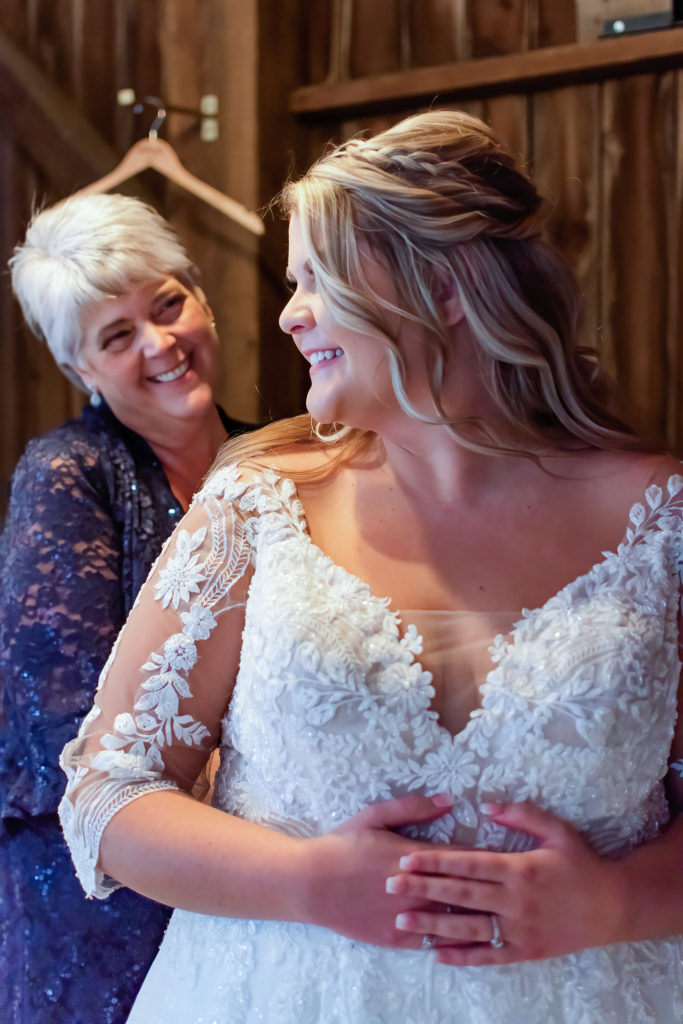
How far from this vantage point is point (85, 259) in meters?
2.04

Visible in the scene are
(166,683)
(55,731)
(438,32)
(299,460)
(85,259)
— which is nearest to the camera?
(166,683)

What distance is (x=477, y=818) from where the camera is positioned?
129 cm

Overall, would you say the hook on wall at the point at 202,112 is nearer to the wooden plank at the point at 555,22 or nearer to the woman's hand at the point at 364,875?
the wooden plank at the point at 555,22

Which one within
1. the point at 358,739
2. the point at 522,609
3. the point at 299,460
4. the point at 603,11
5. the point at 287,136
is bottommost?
the point at 358,739

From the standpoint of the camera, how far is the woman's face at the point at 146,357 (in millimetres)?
2061

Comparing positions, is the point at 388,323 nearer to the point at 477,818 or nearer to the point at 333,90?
the point at 477,818

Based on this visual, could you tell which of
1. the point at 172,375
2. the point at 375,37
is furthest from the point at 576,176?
the point at 172,375

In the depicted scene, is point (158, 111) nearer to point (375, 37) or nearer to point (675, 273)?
point (375, 37)

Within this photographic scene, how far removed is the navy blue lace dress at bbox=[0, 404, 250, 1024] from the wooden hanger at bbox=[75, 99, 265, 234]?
0.76 metres

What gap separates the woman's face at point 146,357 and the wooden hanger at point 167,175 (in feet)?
1.24

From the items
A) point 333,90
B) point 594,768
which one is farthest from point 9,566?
point 333,90

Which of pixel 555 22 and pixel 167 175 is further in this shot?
pixel 167 175

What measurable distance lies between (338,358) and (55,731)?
76 cm

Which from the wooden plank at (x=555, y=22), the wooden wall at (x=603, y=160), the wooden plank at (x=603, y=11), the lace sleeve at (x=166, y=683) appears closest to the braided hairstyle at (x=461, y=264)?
the lace sleeve at (x=166, y=683)
